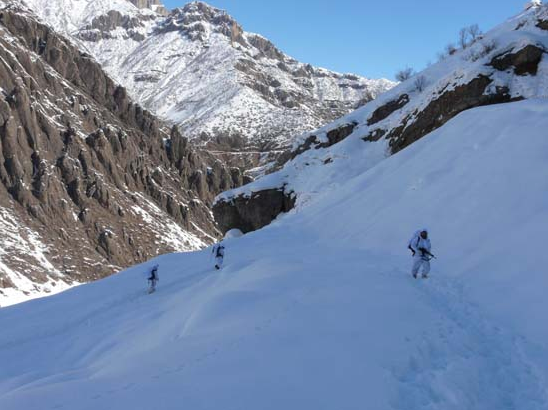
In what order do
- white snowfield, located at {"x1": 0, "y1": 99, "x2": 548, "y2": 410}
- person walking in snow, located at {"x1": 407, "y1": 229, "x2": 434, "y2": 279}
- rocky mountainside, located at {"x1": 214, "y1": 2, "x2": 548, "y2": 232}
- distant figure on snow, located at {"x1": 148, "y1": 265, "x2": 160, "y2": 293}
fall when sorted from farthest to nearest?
rocky mountainside, located at {"x1": 214, "y1": 2, "x2": 548, "y2": 232} → distant figure on snow, located at {"x1": 148, "y1": 265, "x2": 160, "y2": 293} → person walking in snow, located at {"x1": 407, "y1": 229, "x2": 434, "y2": 279} → white snowfield, located at {"x1": 0, "y1": 99, "x2": 548, "y2": 410}

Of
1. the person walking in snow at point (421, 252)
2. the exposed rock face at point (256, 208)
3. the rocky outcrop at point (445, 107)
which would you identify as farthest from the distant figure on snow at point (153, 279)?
the rocky outcrop at point (445, 107)

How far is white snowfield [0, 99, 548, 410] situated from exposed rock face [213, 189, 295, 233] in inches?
631

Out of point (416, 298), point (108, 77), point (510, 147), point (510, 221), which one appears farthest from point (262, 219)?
point (108, 77)

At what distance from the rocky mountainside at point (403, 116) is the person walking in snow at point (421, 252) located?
918 cm

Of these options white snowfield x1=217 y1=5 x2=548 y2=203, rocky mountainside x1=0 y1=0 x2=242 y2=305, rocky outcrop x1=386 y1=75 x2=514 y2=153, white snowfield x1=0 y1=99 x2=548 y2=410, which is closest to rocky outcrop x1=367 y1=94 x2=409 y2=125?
white snowfield x1=217 y1=5 x2=548 y2=203

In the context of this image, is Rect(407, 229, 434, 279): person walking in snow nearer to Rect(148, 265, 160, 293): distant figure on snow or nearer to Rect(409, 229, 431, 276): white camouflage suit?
Rect(409, 229, 431, 276): white camouflage suit

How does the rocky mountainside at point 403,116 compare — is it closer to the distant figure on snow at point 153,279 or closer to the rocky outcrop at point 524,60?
the rocky outcrop at point 524,60

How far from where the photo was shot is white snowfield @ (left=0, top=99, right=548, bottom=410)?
595 centimetres

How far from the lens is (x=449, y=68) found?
4134cm

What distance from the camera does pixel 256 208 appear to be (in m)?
40.6

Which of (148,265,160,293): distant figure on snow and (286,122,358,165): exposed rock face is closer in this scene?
(148,265,160,293): distant figure on snow

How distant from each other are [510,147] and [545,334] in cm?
1254

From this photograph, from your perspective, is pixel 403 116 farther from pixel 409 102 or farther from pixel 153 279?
pixel 153 279

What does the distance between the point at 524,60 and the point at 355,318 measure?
27.4 m
